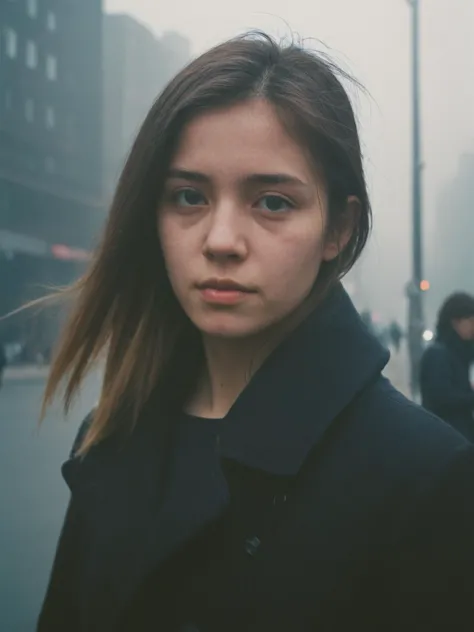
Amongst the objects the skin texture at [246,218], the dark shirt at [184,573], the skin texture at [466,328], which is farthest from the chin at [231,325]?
the skin texture at [466,328]

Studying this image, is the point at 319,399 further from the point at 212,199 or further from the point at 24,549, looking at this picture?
the point at 24,549

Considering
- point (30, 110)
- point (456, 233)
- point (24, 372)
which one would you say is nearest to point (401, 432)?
point (24, 372)

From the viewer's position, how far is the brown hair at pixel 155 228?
1.05 meters

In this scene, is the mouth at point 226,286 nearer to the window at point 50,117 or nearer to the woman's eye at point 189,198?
the woman's eye at point 189,198

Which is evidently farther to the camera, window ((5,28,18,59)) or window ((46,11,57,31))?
window ((46,11,57,31))

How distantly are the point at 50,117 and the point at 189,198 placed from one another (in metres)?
1.41

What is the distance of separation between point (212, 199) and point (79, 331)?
0.38m

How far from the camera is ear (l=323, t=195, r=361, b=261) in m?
1.10

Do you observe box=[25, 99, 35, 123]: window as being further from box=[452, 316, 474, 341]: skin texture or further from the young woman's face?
box=[452, 316, 474, 341]: skin texture

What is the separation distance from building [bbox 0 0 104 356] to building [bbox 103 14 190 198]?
35 mm

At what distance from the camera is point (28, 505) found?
2.74 m

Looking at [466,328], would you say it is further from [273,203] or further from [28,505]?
[273,203]

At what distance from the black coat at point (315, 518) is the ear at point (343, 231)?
0.20ft

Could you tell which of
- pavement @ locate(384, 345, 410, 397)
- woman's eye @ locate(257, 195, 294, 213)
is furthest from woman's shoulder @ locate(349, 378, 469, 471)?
pavement @ locate(384, 345, 410, 397)
